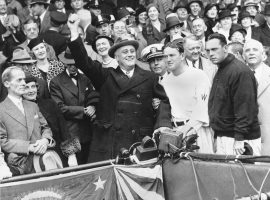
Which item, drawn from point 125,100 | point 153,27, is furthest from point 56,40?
point 125,100

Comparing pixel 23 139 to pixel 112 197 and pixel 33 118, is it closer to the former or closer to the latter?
pixel 33 118

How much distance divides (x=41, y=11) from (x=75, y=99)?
4.81 m

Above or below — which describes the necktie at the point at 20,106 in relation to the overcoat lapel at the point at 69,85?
below

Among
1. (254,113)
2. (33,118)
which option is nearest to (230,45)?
(254,113)

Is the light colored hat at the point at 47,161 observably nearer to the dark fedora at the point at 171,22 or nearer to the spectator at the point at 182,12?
the dark fedora at the point at 171,22

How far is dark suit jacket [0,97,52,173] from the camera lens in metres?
7.10

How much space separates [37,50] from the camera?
9.64 m

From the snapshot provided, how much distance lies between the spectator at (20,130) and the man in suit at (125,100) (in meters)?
0.73

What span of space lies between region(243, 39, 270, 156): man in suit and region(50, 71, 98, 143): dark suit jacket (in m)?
2.19

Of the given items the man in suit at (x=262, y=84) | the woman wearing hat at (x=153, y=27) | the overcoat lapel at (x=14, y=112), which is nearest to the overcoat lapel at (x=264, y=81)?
the man in suit at (x=262, y=84)

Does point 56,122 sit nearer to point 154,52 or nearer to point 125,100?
point 125,100

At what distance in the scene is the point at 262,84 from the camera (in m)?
8.36

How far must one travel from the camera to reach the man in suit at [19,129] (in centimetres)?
711

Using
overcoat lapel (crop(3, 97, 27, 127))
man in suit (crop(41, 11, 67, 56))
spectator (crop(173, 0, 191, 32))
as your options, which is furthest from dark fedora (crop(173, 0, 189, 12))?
overcoat lapel (crop(3, 97, 27, 127))
